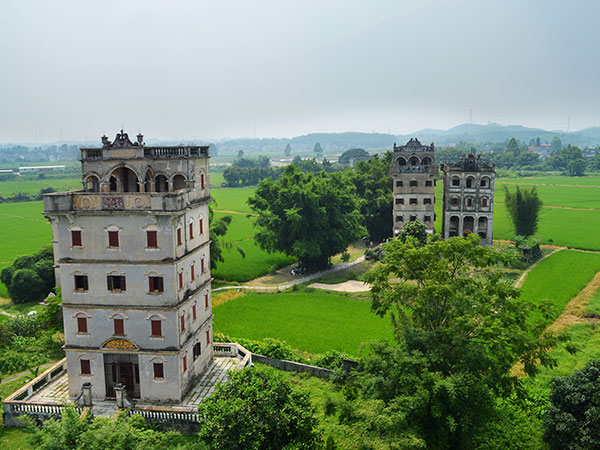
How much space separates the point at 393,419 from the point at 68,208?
19547mm

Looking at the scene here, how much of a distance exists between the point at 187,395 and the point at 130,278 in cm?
741

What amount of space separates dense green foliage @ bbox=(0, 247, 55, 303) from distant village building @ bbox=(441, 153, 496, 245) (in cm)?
4703

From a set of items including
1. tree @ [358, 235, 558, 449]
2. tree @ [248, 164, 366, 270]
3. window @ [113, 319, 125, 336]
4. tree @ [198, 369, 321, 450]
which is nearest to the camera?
tree @ [198, 369, 321, 450]

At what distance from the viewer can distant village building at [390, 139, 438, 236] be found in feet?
213

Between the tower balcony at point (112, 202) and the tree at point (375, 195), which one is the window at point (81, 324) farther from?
the tree at point (375, 195)

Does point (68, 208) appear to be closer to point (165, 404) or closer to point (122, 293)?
point (122, 293)

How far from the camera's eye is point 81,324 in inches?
1104

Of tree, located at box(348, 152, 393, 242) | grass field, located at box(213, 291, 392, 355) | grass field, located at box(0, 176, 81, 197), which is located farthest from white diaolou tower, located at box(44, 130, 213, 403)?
grass field, located at box(0, 176, 81, 197)

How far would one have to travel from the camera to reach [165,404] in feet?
90.6

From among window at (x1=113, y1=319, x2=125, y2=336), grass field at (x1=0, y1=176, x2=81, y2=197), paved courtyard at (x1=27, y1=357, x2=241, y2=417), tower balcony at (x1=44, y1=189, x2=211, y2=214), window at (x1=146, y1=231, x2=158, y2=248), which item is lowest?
paved courtyard at (x1=27, y1=357, x2=241, y2=417)

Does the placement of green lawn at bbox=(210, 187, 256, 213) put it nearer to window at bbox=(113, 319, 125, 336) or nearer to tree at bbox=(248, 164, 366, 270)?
tree at bbox=(248, 164, 366, 270)

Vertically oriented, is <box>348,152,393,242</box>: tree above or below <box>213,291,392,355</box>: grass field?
above

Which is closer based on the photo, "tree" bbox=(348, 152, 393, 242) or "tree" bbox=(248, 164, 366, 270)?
"tree" bbox=(248, 164, 366, 270)

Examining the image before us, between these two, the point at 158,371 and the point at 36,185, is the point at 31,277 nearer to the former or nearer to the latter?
the point at 158,371
